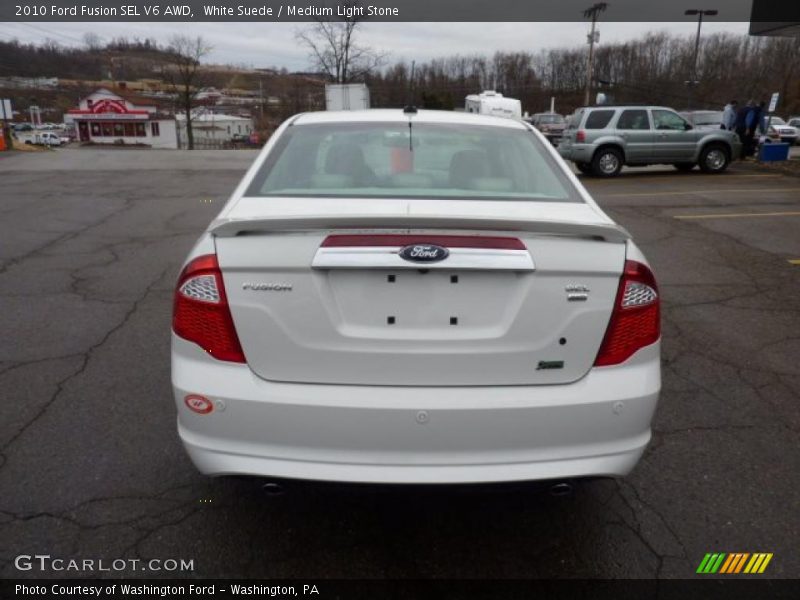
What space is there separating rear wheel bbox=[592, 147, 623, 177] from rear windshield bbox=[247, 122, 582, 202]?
14.3 meters

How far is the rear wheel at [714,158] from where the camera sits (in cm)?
1695

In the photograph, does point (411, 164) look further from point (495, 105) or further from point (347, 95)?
point (347, 95)

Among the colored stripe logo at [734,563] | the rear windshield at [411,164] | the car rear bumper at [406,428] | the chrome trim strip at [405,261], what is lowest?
the colored stripe logo at [734,563]

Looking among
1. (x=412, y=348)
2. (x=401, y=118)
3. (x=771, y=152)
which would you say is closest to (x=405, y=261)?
(x=412, y=348)

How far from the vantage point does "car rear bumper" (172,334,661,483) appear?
2094 millimetres

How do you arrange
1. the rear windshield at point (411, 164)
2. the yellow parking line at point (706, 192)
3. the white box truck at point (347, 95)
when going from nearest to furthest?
the rear windshield at point (411, 164), the yellow parking line at point (706, 192), the white box truck at point (347, 95)

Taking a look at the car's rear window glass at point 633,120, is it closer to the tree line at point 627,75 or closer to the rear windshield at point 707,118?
the rear windshield at point 707,118

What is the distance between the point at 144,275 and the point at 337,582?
16.4ft

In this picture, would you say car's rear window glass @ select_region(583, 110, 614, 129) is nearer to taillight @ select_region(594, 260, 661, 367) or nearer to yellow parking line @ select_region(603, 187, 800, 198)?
yellow parking line @ select_region(603, 187, 800, 198)

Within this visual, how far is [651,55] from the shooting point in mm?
74688

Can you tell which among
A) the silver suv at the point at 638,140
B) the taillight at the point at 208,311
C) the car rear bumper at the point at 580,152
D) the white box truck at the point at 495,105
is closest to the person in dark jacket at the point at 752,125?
the silver suv at the point at 638,140

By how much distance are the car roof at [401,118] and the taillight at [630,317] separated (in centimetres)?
158

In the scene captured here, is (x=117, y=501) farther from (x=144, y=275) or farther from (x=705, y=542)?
(x=144, y=275)

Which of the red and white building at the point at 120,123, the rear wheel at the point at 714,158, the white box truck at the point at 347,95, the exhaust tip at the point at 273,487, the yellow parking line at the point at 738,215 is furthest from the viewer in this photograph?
the red and white building at the point at 120,123
